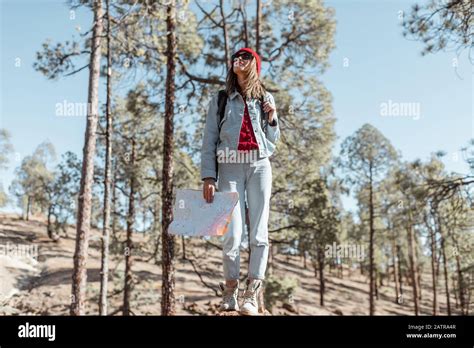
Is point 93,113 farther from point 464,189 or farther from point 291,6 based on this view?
point 464,189

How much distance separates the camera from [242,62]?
362 cm

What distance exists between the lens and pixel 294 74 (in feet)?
39.8

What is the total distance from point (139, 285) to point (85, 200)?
13.4m

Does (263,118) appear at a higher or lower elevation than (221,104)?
lower

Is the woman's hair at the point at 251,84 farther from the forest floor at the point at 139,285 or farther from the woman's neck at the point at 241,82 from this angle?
the forest floor at the point at 139,285

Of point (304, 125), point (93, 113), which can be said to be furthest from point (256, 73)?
point (304, 125)

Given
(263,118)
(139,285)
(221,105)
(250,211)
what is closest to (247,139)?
(263,118)

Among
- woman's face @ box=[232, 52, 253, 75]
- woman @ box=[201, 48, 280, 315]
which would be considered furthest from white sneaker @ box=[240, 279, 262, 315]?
woman's face @ box=[232, 52, 253, 75]

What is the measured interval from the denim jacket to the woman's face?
205mm

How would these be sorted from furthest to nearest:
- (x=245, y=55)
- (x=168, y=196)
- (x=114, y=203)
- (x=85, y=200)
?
1. (x=114, y=203)
2. (x=85, y=200)
3. (x=168, y=196)
4. (x=245, y=55)

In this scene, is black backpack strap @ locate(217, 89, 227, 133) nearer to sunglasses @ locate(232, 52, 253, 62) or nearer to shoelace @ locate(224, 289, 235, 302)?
sunglasses @ locate(232, 52, 253, 62)

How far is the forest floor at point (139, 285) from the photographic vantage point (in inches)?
737

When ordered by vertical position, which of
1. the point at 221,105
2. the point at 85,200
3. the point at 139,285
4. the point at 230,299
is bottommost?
the point at 139,285

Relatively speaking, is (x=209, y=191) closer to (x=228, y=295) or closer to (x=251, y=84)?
(x=228, y=295)
